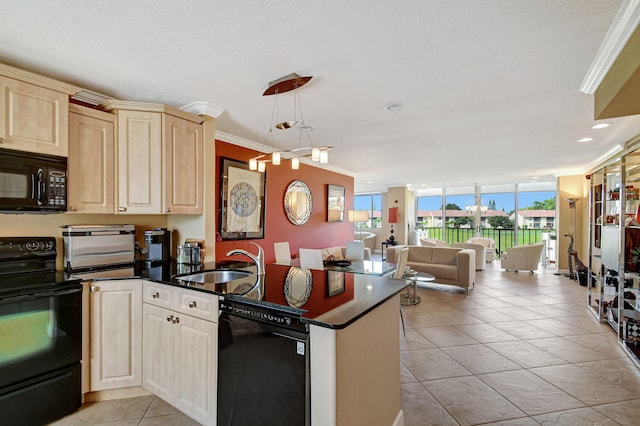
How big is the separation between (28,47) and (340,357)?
2.66m

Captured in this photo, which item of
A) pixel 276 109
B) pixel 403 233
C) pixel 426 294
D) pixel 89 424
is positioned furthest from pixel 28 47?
pixel 403 233

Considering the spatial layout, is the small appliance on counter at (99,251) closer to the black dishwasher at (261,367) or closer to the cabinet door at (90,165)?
the cabinet door at (90,165)

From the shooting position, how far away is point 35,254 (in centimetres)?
223

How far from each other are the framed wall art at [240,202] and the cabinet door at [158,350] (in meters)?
1.69

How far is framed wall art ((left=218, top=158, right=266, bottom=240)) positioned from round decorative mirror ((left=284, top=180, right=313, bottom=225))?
27.3 inches

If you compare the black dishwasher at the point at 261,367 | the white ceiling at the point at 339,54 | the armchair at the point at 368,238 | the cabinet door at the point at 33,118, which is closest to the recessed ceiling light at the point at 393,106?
the white ceiling at the point at 339,54

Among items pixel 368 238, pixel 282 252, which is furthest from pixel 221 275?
pixel 368 238

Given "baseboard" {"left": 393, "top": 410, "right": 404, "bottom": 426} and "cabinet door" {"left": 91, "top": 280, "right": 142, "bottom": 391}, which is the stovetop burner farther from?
"baseboard" {"left": 393, "top": 410, "right": 404, "bottom": 426}

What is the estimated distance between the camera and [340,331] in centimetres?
134

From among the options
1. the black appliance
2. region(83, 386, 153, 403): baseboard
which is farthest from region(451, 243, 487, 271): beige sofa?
the black appliance

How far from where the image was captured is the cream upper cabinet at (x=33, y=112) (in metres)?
1.94

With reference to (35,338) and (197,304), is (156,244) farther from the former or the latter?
(197,304)

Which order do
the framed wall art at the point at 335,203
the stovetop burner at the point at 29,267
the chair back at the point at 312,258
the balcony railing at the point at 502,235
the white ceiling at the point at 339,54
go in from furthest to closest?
the balcony railing at the point at 502,235, the framed wall art at the point at 335,203, the chair back at the point at 312,258, the stovetop burner at the point at 29,267, the white ceiling at the point at 339,54

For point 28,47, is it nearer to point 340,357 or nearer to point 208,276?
point 208,276
